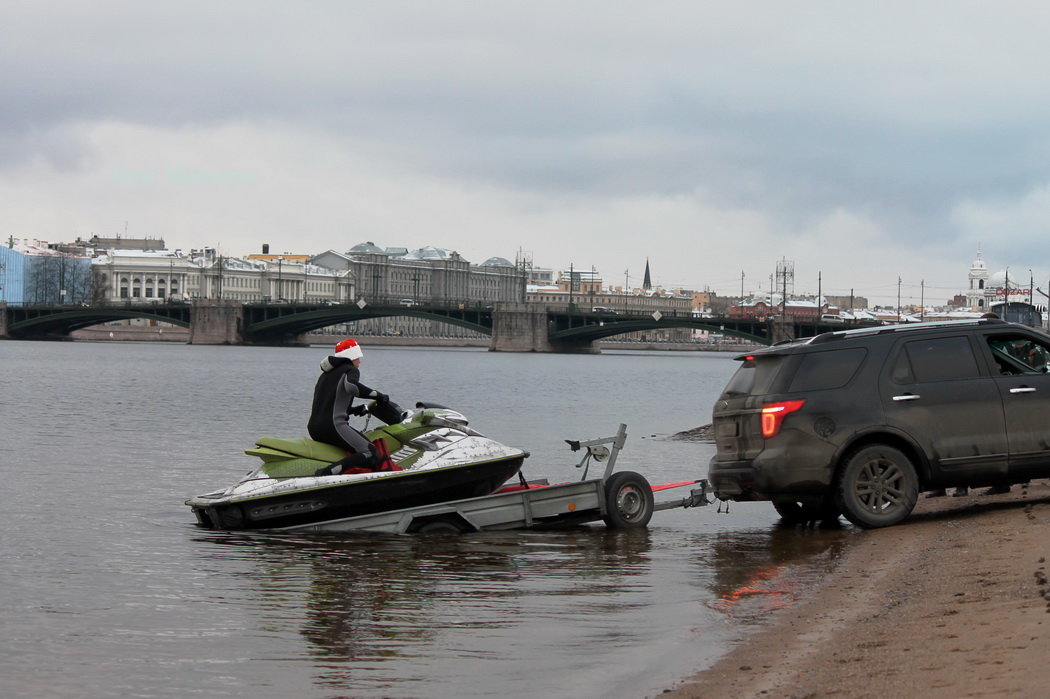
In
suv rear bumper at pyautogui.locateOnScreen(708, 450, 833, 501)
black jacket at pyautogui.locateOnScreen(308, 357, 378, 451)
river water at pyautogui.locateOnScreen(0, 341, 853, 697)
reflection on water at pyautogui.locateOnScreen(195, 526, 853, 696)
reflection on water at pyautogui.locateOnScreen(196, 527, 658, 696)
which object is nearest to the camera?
river water at pyautogui.locateOnScreen(0, 341, 853, 697)

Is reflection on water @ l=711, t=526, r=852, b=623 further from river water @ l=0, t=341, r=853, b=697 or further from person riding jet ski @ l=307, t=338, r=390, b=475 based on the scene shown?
person riding jet ski @ l=307, t=338, r=390, b=475

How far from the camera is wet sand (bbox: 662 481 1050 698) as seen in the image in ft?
21.7

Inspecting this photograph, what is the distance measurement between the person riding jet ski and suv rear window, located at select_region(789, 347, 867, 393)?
3.67 metres

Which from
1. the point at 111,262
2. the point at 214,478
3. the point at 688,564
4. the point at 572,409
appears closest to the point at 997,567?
the point at 688,564

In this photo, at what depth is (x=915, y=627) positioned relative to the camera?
8.04 m

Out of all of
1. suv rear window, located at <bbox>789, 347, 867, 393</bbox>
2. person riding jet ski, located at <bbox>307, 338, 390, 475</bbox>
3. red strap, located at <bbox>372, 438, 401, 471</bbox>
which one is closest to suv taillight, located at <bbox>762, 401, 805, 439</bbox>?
suv rear window, located at <bbox>789, 347, 867, 393</bbox>

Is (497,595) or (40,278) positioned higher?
(40,278)

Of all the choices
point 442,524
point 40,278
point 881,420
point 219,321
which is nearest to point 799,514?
point 881,420

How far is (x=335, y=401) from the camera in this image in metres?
12.9

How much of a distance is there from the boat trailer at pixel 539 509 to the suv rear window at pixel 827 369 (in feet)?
6.01

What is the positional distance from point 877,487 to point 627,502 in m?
2.53

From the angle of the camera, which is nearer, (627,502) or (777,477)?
(777,477)

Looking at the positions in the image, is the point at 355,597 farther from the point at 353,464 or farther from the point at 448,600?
the point at 353,464

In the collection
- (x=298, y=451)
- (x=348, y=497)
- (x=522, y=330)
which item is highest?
(x=522, y=330)
